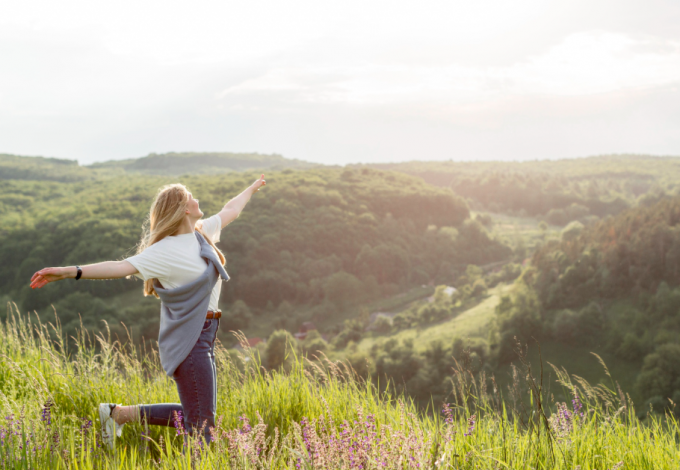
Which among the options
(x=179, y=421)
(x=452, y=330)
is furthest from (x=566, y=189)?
(x=179, y=421)

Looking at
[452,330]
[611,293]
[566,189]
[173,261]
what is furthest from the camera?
[566,189]

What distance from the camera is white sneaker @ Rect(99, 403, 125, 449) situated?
9.66ft

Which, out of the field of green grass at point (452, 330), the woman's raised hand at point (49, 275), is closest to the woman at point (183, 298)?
the woman's raised hand at point (49, 275)

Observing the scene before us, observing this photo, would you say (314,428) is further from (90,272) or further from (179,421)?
(90,272)

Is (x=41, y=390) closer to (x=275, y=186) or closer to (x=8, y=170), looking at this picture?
(x=275, y=186)

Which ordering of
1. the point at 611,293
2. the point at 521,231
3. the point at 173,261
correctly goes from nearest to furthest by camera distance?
1. the point at 173,261
2. the point at 611,293
3. the point at 521,231

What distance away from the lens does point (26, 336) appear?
4.72 meters

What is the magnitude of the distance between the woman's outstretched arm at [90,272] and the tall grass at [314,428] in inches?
30.0

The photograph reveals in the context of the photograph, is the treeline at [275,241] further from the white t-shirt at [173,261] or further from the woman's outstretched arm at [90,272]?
the woman's outstretched arm at [90,272]

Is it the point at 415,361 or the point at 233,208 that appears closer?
the point at 233,208

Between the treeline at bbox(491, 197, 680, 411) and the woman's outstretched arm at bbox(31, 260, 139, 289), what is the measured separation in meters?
56.0

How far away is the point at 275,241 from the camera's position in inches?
4542

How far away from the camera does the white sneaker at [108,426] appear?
2945 mm

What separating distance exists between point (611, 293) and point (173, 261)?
68.1 metres
